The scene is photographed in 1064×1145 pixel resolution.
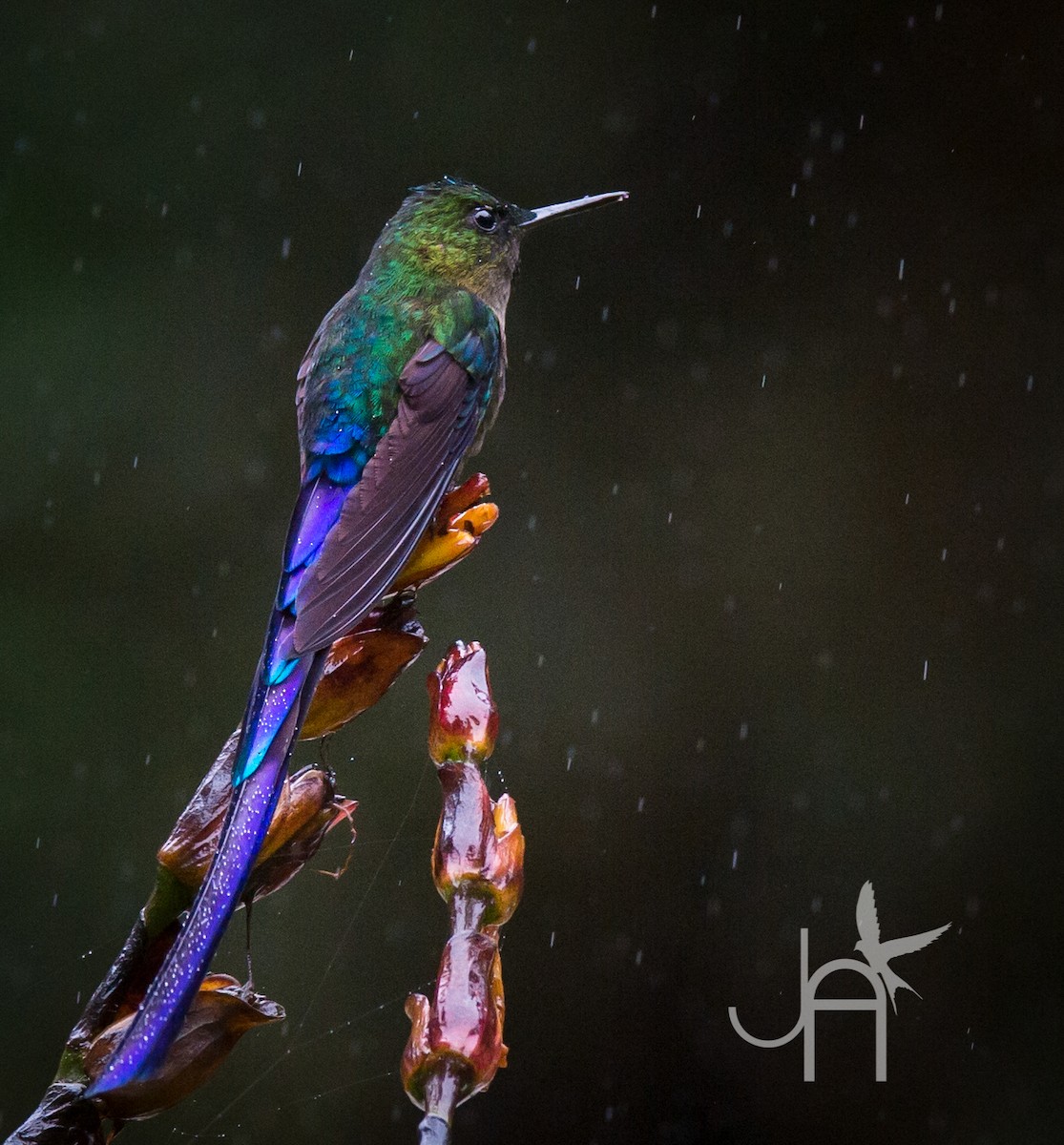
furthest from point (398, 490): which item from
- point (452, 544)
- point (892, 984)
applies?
point (892, 984)

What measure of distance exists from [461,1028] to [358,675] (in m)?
0.26

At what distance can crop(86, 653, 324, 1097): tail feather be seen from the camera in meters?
0.53

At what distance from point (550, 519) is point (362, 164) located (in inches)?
49.9

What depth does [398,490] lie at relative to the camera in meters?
1.57

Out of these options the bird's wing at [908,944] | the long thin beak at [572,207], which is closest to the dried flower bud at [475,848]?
the long thin beak at [572,207]

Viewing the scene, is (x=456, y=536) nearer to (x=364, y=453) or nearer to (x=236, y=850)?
(x=236, y=850)

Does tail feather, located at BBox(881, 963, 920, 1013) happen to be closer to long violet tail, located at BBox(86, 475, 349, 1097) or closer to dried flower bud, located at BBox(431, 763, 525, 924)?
long violet tail, located at BBox(86, 475, 349, 1097)

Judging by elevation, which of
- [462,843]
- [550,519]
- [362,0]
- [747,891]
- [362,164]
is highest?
[362,0]

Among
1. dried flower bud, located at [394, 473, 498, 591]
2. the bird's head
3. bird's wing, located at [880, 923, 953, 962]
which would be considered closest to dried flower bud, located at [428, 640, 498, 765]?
dried flower bud, located at [394, 473, 498, 591]

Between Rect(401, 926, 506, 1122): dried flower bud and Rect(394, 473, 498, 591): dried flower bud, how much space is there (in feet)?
1.29

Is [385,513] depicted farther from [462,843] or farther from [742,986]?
[742,986]

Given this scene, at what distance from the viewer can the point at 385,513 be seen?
4.82 feet

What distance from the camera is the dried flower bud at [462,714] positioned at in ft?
1.89

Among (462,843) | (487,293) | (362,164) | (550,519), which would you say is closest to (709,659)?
(550,519)
